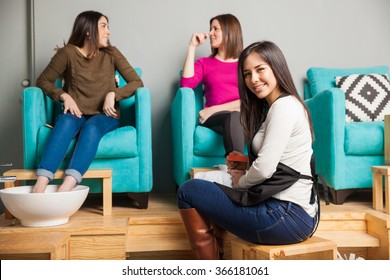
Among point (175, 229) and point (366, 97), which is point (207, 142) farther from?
point (366, 97)

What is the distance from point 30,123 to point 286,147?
3.94ft

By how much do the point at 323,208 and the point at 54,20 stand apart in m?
1.82

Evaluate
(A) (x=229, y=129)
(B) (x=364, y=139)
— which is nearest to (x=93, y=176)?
(A) (x=229, y=129)

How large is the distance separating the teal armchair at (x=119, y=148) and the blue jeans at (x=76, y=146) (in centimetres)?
6

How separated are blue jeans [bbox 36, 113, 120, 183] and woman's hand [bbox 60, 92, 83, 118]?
30 millimetres

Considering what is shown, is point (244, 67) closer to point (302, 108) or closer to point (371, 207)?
point (302, 108)

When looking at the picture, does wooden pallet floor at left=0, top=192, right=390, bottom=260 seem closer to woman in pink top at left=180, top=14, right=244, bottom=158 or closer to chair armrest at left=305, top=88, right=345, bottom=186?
chair armrest at left=305, top=88, right=345, bottom=186

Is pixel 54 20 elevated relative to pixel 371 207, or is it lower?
elevated

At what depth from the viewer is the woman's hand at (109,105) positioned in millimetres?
2090

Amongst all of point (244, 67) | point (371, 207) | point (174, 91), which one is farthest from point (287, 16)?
point (244, 67)

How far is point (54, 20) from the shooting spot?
2.64 metres

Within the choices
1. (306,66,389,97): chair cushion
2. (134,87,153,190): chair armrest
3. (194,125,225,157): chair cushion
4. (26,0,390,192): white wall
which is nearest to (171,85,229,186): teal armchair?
(194,125,225,157): chair cushion

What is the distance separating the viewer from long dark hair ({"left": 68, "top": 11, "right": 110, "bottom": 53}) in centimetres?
216

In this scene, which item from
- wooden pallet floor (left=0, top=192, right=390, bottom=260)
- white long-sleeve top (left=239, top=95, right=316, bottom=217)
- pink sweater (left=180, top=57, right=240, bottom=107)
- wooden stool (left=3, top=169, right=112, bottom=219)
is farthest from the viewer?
pink sweater (left=180, top=57, right=240, bottom=107)
